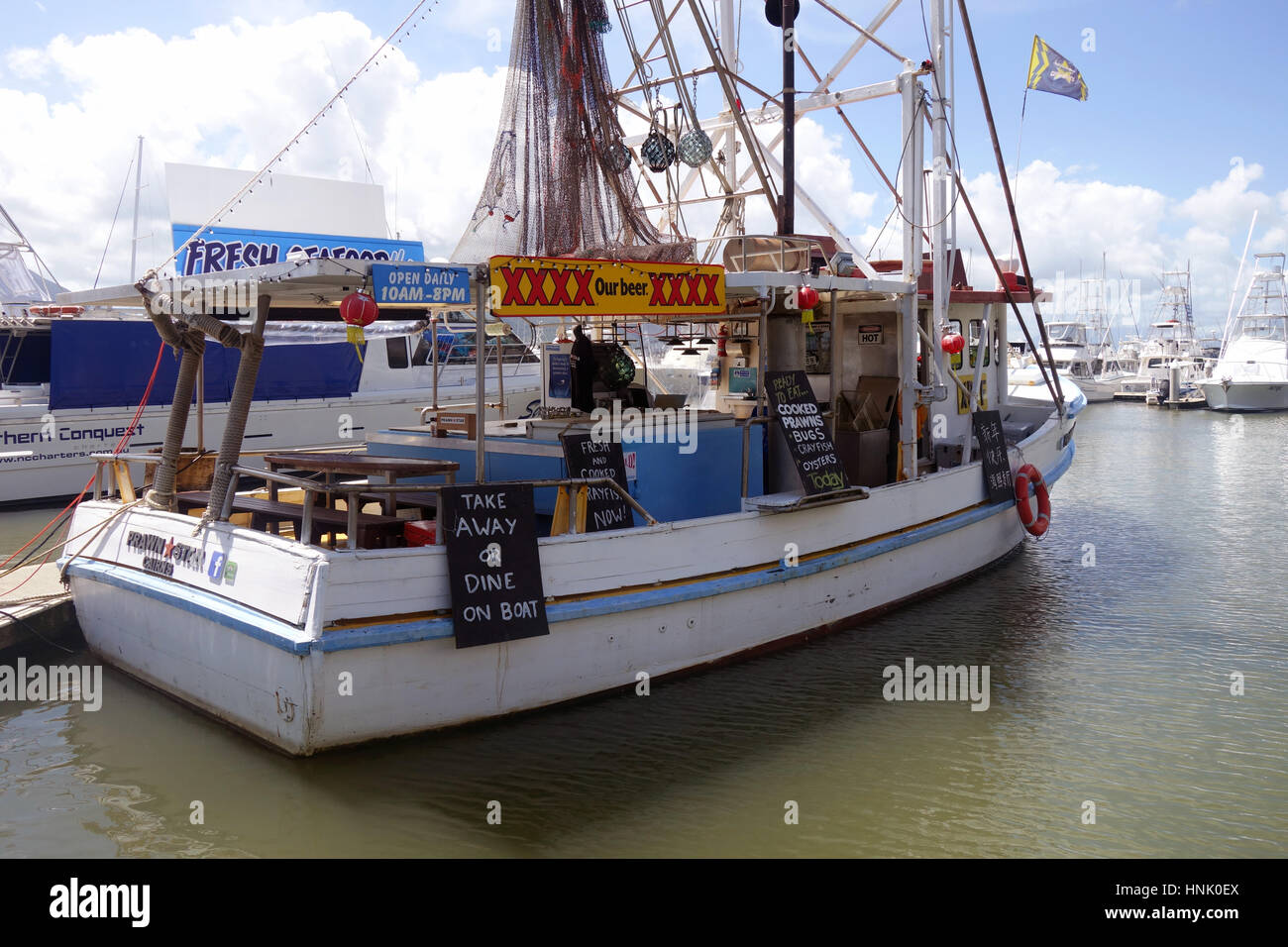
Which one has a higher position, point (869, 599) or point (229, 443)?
point (229, 443)

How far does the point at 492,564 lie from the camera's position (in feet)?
20.2

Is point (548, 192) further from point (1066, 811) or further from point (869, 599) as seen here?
point (1066, 811)

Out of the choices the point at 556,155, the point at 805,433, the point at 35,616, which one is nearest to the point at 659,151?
the point at 556,155

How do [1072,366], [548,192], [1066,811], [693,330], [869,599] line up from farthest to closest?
[1072,366]
[693,330]
[869,599]
[548,192]
[1066,811]

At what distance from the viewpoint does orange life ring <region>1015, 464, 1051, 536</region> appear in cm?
1138

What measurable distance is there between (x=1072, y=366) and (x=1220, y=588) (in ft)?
167

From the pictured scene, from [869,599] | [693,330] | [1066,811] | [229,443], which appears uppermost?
[693,330]

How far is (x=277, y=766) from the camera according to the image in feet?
19.7

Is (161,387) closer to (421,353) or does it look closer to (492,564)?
(421,353)

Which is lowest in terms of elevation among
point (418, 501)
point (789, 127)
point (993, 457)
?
point (418, 501)

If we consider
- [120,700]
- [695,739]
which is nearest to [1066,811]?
[695,739]

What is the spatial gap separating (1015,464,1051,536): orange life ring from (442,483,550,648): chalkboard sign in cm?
727

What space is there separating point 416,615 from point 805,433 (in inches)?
150

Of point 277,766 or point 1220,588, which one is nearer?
point 277,766
